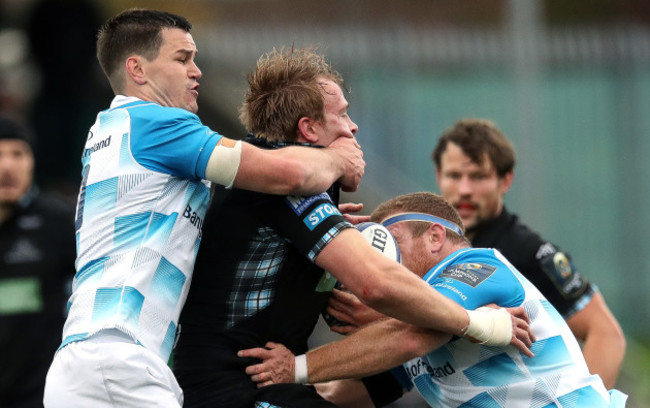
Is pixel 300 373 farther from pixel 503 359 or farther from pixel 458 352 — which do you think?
pixel 503 359

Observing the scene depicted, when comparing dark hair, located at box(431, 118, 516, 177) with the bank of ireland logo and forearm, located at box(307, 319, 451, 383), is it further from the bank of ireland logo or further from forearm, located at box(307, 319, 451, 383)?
the bank of ireland logo

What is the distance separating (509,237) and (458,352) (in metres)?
2.03

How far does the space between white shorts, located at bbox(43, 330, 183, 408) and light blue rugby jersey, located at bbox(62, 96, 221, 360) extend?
51 mm

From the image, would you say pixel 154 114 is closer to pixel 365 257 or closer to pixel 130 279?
pixel 130 279

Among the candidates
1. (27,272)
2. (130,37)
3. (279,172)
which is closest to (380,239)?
(279,172)

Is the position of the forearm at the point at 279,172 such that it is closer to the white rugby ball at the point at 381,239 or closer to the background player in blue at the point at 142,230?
the background player in blue at the point at 142,230

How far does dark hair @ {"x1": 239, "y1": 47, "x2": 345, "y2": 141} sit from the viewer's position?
4391mm

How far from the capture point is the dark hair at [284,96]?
14.4 ft

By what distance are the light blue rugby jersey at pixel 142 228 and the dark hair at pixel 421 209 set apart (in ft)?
3.06

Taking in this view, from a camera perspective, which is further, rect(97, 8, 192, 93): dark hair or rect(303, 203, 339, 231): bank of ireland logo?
rect(97, 8, 192, 93): dark hair

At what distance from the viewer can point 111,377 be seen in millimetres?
4039

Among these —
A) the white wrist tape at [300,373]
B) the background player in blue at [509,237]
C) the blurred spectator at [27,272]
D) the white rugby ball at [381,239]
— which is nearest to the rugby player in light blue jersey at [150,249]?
the white rugby ball at [381,239]

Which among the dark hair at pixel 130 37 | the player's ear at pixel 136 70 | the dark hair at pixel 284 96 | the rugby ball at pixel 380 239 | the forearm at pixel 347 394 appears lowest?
the forearm at pixel 347 394

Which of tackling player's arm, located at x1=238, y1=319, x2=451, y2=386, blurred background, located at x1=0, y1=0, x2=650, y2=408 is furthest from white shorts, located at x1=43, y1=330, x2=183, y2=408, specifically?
blurred background, located at x1=0, y1=0, x2=650, y2=408
